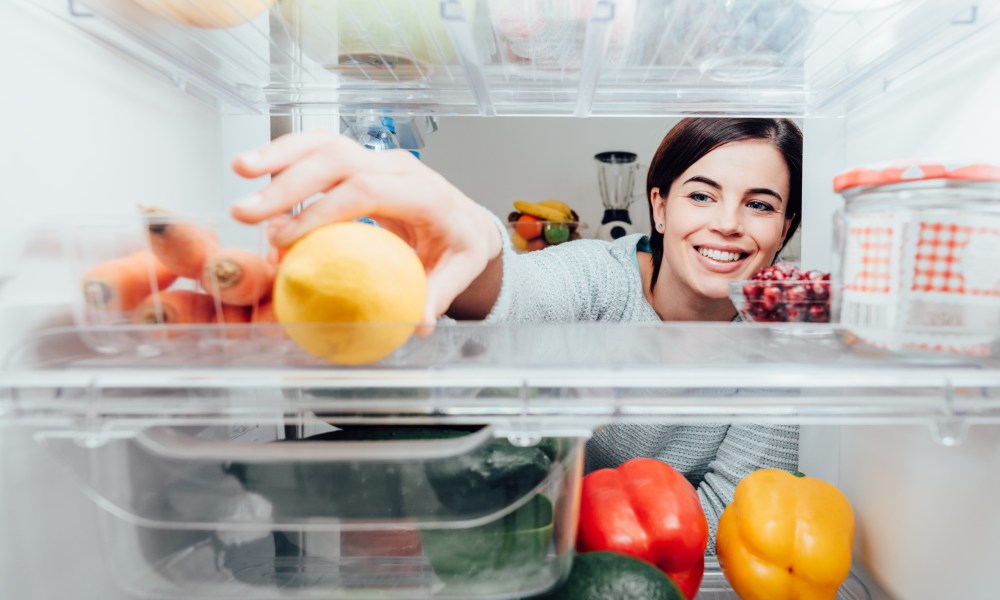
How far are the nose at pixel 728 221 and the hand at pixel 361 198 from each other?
2.28ft

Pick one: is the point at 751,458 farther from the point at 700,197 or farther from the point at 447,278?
the point at 447,278

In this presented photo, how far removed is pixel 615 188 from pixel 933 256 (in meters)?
2.15

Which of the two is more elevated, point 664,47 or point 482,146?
point 482,146

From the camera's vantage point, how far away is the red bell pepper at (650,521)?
541 millimetres

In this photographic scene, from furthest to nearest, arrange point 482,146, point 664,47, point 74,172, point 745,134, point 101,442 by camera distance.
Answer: point 482,146 < point 745,134 < point 664,47 < point 74,172 < point 101,442

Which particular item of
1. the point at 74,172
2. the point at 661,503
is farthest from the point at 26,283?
the point at 661,503

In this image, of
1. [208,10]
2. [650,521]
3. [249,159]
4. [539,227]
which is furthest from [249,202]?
[539,227]

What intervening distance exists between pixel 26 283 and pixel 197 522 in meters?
0.21

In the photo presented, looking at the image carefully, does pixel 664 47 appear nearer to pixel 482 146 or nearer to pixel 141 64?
pixel 141 64

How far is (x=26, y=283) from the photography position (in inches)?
17.5

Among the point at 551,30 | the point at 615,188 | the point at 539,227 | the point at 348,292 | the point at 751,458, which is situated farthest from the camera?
the point at 615,188

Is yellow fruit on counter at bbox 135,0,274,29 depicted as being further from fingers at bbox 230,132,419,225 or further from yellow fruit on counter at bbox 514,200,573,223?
yellow fruit on counter at bbox 514,200,573,223

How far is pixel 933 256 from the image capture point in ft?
1.39

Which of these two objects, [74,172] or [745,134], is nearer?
[74,172]
